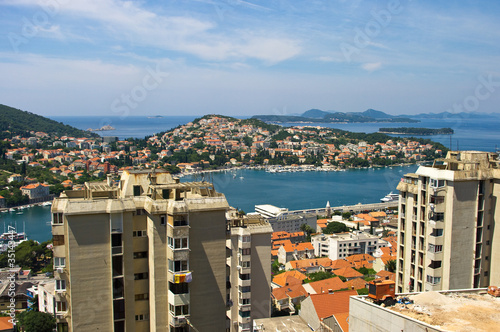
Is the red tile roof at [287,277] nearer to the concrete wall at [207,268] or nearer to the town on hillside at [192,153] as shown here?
the concrete wall at [207,268]

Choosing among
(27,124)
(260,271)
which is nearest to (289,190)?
(260,271)

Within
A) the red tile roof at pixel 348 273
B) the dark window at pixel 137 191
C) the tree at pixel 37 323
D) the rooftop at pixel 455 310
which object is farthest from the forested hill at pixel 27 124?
the rooftop at pixel 455 310

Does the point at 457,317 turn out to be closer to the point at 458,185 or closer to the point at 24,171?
the point at 458,185

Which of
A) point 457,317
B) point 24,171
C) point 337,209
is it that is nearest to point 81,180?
point 24,171

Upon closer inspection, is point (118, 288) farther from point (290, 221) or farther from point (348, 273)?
point (290, 221)

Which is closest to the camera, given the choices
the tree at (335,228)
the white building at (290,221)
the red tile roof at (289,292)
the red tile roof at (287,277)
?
the red tile roof at (289,292)

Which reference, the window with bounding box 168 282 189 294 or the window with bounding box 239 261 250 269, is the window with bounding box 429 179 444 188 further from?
the window with bounding box 168 282 189 294
